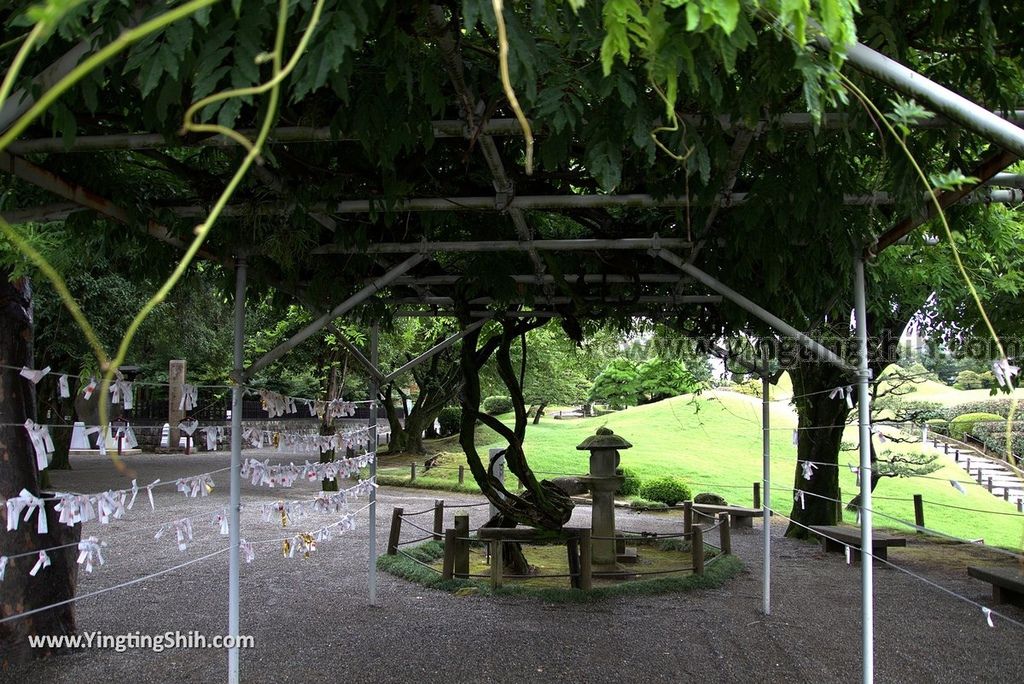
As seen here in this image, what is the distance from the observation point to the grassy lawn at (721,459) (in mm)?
15281

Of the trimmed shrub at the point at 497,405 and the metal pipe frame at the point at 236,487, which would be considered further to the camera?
the trimmed shrub at the point at 497,405

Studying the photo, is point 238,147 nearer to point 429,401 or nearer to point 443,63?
point 443,63

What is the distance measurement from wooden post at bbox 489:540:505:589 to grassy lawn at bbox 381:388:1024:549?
15.5ft

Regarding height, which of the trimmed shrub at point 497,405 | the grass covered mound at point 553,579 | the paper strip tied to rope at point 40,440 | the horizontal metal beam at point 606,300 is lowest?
the grass covered mound at point 553,579

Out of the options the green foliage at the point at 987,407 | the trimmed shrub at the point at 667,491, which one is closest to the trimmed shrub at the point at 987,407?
the green foliage at the point at 987,407

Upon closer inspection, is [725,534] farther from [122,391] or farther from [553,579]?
[122,391]

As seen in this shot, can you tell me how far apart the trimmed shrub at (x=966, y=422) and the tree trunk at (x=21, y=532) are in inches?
411

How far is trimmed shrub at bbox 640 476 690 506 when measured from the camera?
52.1 feet

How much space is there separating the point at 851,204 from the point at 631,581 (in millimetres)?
5543

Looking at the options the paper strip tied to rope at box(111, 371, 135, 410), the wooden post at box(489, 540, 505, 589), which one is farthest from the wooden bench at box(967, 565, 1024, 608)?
the paper strip tied to rope at box(111, 371, 135, 410)

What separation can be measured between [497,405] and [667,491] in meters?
14.2

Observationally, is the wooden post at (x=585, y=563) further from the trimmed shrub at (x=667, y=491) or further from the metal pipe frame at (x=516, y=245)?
the trimmed shrub at (x=667, y=491)

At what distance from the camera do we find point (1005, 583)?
745 cm

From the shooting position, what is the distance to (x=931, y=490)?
1850cm
